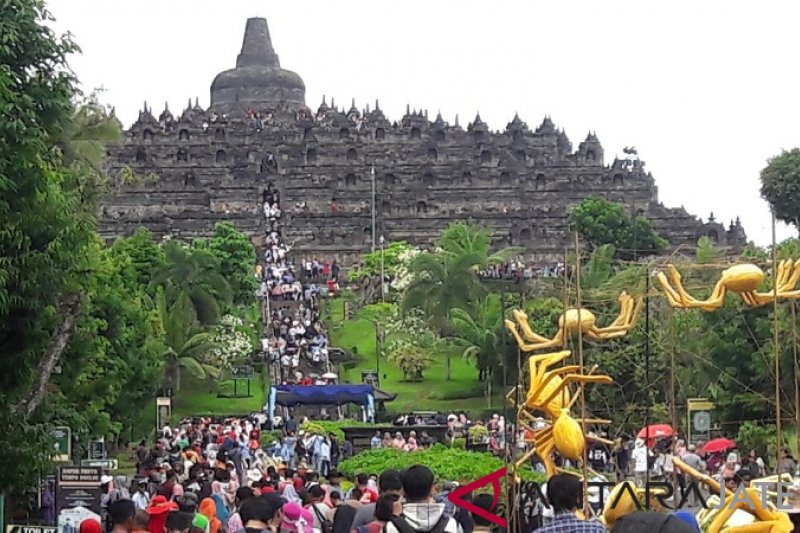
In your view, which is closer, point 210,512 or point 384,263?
point 210,512

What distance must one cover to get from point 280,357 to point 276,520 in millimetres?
38904

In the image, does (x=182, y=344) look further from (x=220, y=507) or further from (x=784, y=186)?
(x=220, y=507)

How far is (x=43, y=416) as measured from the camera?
2005cm

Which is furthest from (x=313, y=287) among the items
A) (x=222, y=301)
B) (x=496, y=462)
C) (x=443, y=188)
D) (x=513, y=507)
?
(x=513, y=507)

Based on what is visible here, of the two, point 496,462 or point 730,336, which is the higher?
point 730,336

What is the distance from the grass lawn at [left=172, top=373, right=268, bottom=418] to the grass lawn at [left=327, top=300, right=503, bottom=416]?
9.38 feet

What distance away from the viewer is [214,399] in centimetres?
4788

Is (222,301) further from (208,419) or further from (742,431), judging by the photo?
(742,431)

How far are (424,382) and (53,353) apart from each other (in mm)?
32099

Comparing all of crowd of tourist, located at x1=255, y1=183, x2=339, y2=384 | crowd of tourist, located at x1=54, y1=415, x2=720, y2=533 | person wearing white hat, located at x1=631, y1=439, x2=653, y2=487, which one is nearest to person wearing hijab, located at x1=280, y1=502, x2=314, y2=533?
crowd of tourist, located at x1=54, y1=415, x2=720, y2=533

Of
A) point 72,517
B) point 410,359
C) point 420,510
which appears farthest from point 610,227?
point 420,510

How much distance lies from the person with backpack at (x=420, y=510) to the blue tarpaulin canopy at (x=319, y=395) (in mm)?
28797

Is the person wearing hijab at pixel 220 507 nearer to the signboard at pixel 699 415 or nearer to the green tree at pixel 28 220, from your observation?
→ the green tree at pixel 28 220

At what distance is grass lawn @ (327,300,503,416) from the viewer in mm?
46719
